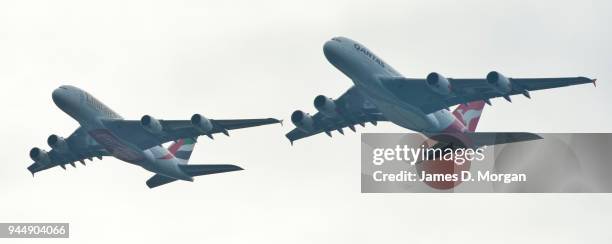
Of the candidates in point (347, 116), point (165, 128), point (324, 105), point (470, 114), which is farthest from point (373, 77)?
point (165, 128)

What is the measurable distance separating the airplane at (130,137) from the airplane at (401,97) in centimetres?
513

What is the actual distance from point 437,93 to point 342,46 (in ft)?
18.9

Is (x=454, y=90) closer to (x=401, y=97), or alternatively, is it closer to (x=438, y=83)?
(x=438, y=83)

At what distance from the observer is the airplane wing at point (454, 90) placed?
65.6 metres

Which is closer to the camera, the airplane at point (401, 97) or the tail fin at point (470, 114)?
the airplane at point (401, 97)

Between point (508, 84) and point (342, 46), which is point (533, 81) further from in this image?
point (342, 46)

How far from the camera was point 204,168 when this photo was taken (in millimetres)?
74875

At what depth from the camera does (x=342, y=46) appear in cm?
6681

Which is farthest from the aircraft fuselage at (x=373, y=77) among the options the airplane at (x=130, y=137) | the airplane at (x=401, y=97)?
the airplane at (x=130, y=137)

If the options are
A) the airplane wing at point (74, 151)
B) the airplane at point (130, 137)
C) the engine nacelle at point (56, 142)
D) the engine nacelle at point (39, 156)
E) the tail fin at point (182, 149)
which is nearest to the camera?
the airplane at point (130, 137)

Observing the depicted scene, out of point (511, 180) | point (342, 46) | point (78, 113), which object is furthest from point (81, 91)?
point (511, 180)

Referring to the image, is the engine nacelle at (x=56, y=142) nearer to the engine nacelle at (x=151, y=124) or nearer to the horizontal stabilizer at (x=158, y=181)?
the horizontal stabilizer at (x=158, y=181)

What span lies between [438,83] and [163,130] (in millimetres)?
16448

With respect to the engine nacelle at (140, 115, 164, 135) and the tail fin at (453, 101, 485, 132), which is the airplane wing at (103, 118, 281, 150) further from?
the tail fin at (453, 101, 485, 132)
